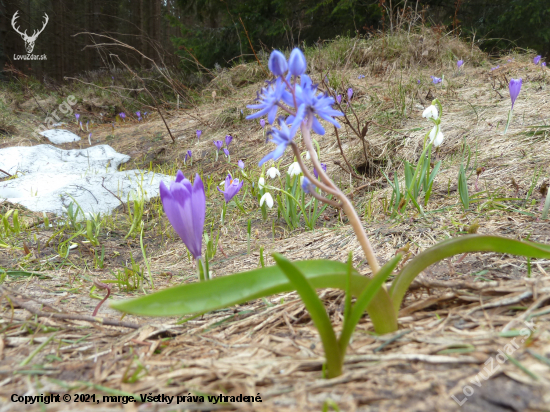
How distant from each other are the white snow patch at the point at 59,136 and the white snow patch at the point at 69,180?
1515mm

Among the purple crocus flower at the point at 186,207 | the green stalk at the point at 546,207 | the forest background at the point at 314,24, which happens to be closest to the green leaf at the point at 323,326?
the purple crocus flower at the point at 186,207

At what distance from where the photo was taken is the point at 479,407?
1.79 feet

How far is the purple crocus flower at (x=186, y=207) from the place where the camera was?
3.46 ft

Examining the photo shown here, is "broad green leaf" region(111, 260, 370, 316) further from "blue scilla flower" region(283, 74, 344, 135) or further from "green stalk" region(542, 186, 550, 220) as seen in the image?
"green stalk" region(542, 186, 550, 220)

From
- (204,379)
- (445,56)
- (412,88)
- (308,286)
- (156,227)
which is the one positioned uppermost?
(445,56)

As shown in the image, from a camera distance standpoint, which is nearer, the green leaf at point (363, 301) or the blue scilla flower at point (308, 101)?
the green leaf at point (363, 301)

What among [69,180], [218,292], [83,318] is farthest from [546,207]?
[69,180]

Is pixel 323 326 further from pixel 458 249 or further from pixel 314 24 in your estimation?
pixel 314 24

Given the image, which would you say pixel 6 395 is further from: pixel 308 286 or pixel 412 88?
pixel 412 88

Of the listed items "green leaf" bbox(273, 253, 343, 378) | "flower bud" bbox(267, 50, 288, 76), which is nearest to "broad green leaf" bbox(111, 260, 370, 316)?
"green leaf" bbox(273, 253, 343, 378)

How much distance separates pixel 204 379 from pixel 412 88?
169 inches

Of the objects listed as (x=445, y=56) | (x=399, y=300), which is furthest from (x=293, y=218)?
(x=445, y=56)

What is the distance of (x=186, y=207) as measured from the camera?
3.55 feet

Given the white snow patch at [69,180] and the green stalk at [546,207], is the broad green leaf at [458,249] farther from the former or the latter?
the white snow patch at [69,180]
